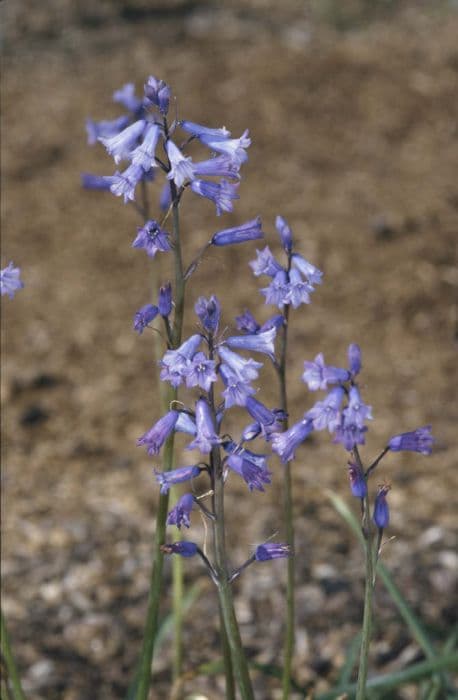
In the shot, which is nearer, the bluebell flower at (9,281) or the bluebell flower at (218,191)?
the bluebell flower at (218,191)

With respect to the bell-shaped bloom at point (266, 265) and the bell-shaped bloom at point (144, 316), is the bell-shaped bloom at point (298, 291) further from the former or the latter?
the bell-shaped bloom at point (144, 316)

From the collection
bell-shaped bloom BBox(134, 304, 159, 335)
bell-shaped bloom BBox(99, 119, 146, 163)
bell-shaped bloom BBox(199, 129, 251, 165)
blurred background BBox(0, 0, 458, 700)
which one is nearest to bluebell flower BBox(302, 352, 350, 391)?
bell-shaped bloom BBox(134, 304, 159, 335)

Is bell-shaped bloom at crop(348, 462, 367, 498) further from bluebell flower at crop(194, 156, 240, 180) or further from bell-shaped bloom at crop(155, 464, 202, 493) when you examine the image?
bluebell flower at crop(194, 156, 240, 180)

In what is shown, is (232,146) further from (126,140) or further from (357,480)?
(357,480)

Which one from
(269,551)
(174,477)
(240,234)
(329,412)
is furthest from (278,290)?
(269,551)

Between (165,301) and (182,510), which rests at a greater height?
(165,301)

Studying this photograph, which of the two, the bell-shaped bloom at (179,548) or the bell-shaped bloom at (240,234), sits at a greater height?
the bell-shaped bloom at (240,234)

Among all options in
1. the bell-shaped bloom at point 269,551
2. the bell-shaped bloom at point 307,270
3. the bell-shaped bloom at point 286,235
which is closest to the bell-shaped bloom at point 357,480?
the bell-shaped bloom at point 269,551
